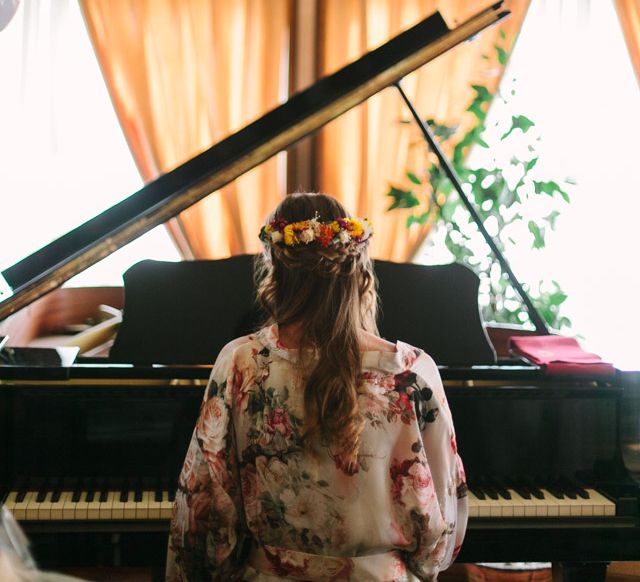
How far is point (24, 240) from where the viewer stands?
433 cm

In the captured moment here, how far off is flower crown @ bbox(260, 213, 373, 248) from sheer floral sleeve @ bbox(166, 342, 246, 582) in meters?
0.25

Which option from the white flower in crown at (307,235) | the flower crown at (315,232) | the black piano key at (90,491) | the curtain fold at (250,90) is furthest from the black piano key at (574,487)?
the curtain fold at (250,90)

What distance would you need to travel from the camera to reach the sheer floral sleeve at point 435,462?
1.69 metres

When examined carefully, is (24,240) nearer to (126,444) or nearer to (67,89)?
(67,89)

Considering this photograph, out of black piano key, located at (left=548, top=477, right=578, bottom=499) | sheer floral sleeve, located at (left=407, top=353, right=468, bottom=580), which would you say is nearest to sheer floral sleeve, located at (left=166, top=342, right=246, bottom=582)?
sheer floral sleeve, located at (left=407, top=353, right=468, bottom=580)

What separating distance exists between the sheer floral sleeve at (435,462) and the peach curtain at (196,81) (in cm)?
270

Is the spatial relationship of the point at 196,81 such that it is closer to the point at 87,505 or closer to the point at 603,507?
the point at 87,505

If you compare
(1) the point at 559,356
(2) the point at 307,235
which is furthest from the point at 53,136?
(2) the point at 307,235

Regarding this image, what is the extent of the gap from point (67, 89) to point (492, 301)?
246cm

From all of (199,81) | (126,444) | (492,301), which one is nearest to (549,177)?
(492,301)

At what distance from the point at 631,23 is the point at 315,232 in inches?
143

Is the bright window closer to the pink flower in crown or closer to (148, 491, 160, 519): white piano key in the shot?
(148, 491, 160, 519): white piano key

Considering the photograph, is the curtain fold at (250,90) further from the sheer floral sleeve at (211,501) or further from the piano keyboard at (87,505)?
the sheer floral sleeve at (211,501)

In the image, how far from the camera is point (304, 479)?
5.38 ft
